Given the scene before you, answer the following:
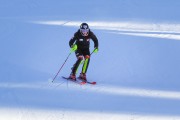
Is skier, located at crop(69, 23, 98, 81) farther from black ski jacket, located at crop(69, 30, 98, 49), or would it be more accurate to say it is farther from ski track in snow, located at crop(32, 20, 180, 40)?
ski track in snow, located at crop(32, 20, 180, 40)

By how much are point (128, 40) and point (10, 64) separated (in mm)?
5203

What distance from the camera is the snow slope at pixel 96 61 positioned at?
9.28 meters

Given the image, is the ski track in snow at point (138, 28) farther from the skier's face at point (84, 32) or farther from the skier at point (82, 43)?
the skier's face at point (84, 32)

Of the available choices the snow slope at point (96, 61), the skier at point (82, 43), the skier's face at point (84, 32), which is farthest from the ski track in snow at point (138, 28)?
the skier's face at point (84, 32)

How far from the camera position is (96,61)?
516 inches

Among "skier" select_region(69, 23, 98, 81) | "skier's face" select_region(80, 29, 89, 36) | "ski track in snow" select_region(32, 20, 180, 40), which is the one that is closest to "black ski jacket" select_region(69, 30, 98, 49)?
"skier" select_region(69, 23, 98, 81)

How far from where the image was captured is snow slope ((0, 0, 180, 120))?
9.28 m

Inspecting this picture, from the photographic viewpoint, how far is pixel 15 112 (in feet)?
29.3

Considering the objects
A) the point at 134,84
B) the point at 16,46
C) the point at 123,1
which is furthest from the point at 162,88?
the point at 123,1

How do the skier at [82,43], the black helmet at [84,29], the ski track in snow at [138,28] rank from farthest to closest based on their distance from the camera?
1. the ski track in snow at [138,28]
2. the skier at [82,43]
3. the black helmet at [84,29]

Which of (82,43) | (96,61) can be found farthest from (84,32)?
(96,61)

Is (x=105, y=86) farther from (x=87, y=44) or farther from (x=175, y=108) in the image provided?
(x=175, y=108)

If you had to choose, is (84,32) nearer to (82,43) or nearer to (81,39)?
(81,39)

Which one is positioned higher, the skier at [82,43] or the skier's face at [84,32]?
the skier's face at [84,32]
